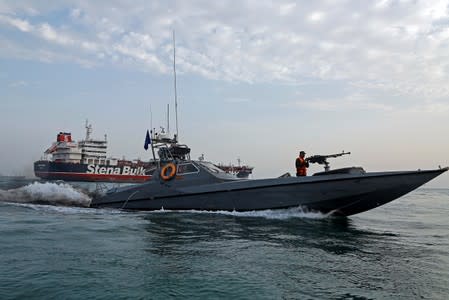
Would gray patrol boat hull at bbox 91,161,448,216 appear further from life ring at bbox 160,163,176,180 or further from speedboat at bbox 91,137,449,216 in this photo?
life ring at bbox 160,163,176,180

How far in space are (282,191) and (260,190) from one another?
0.70 m

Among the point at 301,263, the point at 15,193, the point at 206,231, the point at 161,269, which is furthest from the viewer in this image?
the point at 15,193

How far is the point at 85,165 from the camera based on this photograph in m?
64.4

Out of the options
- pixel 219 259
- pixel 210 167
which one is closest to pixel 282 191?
pixel 210 167

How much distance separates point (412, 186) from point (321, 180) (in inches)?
97.8

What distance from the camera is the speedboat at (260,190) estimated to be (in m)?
10.4

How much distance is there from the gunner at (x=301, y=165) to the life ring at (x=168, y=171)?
438 centimetres

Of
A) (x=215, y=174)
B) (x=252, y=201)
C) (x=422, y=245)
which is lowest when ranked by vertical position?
(x=422, y=245)

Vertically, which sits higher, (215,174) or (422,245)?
(215,174)

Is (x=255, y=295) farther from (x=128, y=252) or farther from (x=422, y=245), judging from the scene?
(x=422, y=245)

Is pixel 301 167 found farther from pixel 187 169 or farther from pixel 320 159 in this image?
pixel 187 169

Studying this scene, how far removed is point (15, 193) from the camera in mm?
17469

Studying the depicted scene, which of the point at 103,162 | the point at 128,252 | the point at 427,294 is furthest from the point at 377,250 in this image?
the point at 103,162

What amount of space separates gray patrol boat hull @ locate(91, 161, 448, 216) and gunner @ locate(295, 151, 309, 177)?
3.32ft
